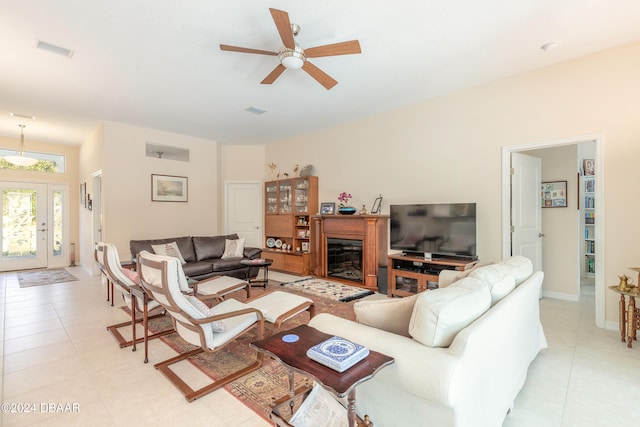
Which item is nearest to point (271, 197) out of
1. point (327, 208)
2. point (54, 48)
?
point (327, 208)

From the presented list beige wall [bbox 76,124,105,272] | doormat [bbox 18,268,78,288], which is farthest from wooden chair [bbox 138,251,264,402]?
doormat [bbox 18,268,78,288]

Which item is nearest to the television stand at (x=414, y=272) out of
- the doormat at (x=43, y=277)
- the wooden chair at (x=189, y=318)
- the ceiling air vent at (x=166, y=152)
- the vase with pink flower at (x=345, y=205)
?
the vase with pink flower at (x=345, y=205)

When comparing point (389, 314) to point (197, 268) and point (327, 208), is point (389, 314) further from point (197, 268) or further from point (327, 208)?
point (327, 208)

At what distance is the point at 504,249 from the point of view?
3951mm

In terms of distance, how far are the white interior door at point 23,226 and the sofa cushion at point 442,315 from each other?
8936 millimetres

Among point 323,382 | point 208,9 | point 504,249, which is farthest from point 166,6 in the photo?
point 504,249

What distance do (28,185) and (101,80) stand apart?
5044 millimetres

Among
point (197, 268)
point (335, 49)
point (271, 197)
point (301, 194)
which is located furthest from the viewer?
point (271, 197)

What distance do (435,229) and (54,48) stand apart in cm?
500

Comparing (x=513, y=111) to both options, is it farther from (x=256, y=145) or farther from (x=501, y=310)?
(x=256, y=145)

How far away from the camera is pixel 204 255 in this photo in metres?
5.49

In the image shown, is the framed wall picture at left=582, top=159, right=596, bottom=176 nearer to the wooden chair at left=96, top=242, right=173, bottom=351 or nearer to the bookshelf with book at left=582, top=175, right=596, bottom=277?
the bookshelf with book at left=582, top=175, right=596, bottom=277

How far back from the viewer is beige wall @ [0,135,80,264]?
6691 mm

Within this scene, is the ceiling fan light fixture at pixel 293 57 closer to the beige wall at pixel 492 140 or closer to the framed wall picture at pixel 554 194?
the beige wall at pixel 492 140
